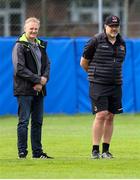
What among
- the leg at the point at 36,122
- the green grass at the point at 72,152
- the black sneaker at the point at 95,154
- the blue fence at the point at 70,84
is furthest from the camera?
the blue fence at the point at 70,84

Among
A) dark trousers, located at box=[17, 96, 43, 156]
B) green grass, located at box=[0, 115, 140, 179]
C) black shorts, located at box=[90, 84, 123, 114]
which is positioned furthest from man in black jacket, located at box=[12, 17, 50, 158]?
black shorts, located at box=[90, 84, 123, 114]

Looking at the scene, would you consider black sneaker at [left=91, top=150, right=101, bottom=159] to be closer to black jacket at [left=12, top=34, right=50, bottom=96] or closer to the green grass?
the green grass

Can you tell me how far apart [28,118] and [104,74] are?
1188mm

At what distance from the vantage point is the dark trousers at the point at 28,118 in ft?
37.3

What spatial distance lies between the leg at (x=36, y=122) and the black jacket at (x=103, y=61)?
2.59 feet

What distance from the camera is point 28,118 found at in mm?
11461

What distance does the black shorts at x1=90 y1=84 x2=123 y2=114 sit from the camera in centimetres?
1130

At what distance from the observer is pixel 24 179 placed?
9297mm

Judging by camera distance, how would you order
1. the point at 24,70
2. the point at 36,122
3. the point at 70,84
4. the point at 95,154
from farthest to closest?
1. the point at 70,84
2. the point at 36,122
3. the point at 95,154
4. the point at 24,70

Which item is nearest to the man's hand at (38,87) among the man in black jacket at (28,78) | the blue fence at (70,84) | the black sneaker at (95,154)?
the man in black jacket at (28,78)

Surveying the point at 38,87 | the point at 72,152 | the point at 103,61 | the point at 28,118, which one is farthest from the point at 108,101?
the point at 72,152

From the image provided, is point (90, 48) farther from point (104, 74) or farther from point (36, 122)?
point (36, 122)

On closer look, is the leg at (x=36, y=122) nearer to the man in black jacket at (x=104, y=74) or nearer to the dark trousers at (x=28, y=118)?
the dark trousers at (x=28, y=118)

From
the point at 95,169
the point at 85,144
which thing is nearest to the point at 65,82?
the point at 85,144
